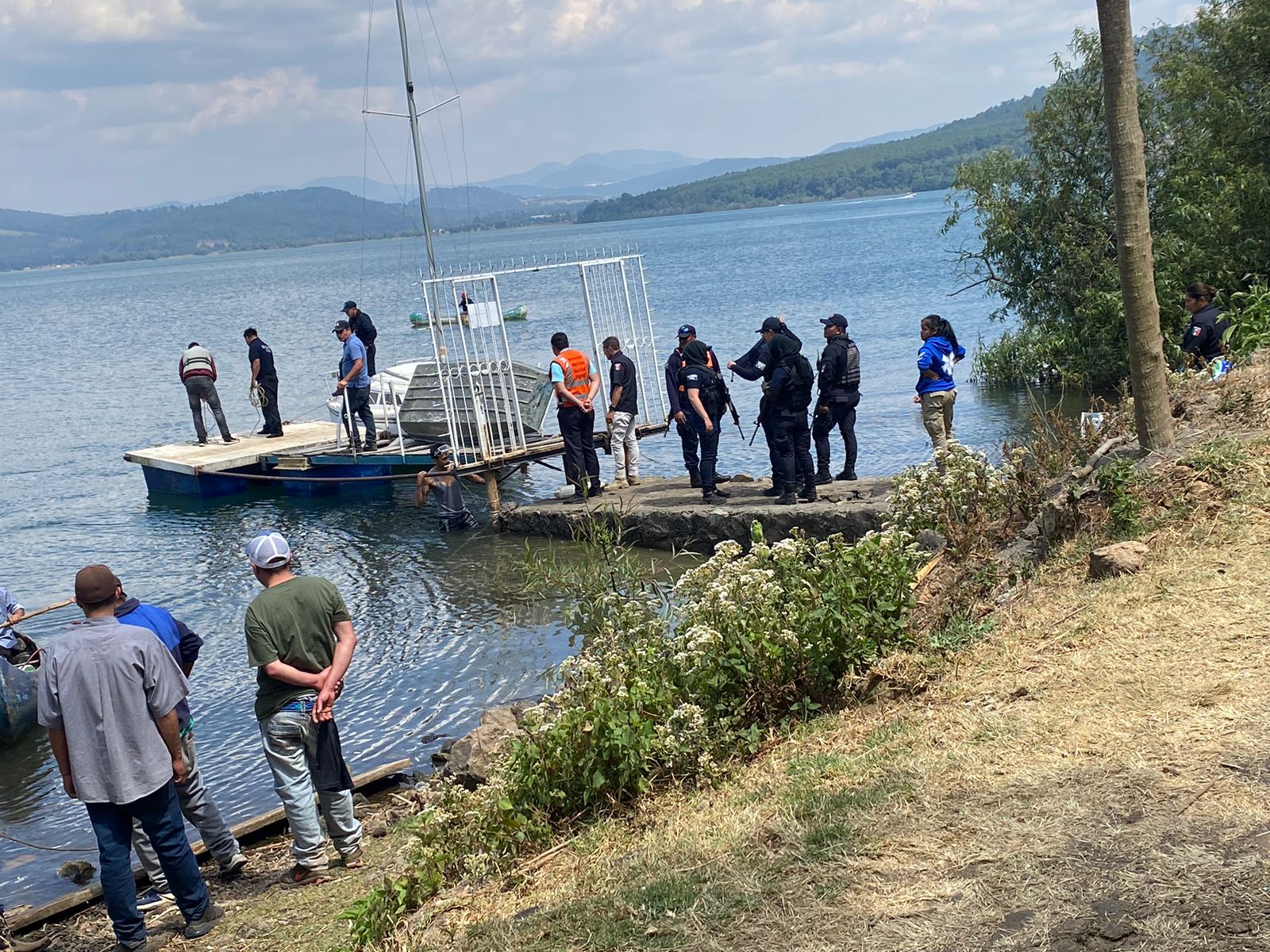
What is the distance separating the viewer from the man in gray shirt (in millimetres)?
5598

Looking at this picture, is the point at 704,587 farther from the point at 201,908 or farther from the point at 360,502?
the point at 360,502

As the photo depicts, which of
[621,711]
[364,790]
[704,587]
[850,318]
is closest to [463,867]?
[621,711]

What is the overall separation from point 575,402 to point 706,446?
1.80m

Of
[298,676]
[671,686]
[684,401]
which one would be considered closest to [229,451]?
[684,401]

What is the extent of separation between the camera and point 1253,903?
3.65 meters

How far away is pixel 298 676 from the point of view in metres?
6.26

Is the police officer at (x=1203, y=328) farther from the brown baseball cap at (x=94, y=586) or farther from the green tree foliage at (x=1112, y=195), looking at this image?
the brown baseball cap at (x=94, y=586)

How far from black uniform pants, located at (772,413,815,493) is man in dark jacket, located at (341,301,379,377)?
7943mm

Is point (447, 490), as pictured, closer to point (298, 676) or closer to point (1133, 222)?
point (298, 676)

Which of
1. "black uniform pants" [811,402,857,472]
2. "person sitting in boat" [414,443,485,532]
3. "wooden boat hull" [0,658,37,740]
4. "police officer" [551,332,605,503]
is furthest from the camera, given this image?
"person sitting in boat" [414,443,485,532]

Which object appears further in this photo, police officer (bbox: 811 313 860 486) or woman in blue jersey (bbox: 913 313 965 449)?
police officer (bbox: 811 313 860 486)

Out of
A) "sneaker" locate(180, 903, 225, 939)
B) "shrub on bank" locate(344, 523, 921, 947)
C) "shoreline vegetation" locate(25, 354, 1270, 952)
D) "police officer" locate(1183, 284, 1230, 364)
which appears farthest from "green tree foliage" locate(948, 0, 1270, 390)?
"sneaker" locate(180, 903, 225, 939)

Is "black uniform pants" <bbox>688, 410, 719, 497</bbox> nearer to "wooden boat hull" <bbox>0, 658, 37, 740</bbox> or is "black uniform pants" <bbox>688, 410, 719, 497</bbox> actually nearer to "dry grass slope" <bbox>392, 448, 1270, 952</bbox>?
"wooden boat hull" <bbox>0, 658, 37, 740</bbox>

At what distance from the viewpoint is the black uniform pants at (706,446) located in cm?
1335
